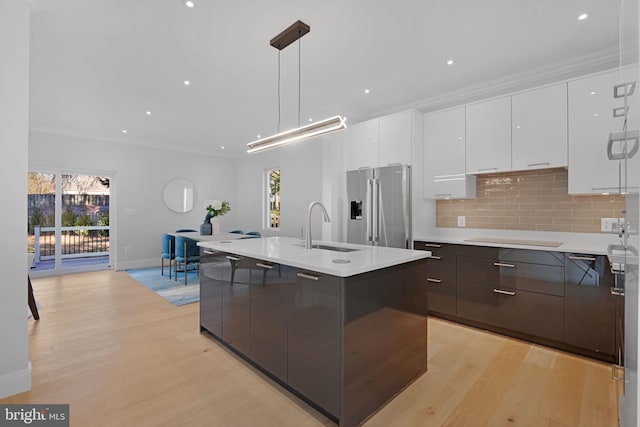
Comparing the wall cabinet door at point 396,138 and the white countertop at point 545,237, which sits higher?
the wall cabinet door at point 396,138

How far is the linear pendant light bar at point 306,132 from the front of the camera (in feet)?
7.75

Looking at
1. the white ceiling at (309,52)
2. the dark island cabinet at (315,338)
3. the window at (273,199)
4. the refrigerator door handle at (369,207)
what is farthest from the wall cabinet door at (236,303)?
the window at (273,199)

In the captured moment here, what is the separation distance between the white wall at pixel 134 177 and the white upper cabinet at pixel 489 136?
19.9ft

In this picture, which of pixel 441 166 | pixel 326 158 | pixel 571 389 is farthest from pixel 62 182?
pixel 571 389

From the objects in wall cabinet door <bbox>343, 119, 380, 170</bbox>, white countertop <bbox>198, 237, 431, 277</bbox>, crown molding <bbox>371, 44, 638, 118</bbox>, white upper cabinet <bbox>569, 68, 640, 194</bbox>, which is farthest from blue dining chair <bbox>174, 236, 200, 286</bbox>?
white upper cabinet <bbox>569, 68, 640, 194</bbox>

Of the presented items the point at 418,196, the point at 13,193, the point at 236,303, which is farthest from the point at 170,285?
the point at 418,196

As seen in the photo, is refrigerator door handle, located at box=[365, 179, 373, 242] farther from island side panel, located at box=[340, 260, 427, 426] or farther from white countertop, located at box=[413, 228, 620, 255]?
island side panel, located at box=[340, 260, 427, 426]

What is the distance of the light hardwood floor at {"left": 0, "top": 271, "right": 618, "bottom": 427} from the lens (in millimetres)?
1810

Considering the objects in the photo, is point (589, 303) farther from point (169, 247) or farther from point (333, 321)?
point (169, 247)

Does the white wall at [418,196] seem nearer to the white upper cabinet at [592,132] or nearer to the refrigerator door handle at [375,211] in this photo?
the refrigerator door handle at [375,211]

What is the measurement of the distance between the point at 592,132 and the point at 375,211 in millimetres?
2246

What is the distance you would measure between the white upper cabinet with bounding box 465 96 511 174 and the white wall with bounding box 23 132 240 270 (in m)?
6.07

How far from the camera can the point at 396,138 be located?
3893 mm

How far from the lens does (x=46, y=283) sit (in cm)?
505
